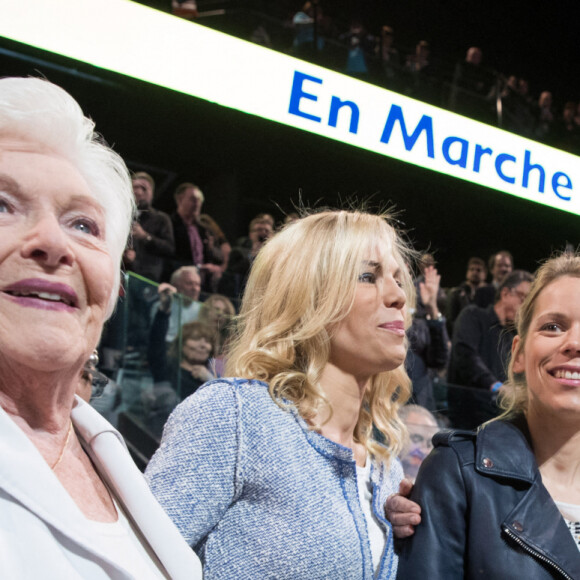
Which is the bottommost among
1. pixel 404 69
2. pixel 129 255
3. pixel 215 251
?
pixel 129 255

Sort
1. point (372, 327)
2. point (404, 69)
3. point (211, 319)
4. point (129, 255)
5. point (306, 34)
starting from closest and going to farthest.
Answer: point (372, 327)
point (211, 319)
point (129, 255)
point (306, 34)
point (404, 69)

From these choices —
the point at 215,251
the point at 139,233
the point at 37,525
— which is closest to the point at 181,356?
the point at 139,233

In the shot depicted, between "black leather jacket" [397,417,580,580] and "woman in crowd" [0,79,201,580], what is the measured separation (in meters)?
0.61

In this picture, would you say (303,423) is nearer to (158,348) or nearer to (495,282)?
(158,348)

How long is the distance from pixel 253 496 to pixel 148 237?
10.7 ft

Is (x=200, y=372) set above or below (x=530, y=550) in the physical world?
above

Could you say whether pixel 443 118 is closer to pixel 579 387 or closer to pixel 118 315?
pixel 118 315

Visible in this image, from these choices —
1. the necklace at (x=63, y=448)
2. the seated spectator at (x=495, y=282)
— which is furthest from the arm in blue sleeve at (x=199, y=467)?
the seated spectator at (x=495, y=282)

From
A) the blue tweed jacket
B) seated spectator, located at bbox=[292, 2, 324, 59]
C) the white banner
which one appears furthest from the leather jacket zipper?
seated spectator, located at bbox=[292, 2, 324, 59]

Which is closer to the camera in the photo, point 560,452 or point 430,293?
point 560,452

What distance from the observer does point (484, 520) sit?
1.43 meters

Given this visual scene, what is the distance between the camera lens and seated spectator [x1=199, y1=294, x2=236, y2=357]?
3.87m

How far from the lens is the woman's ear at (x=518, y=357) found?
5.78 ft

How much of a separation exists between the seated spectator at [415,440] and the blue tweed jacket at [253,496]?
1.46 metres
